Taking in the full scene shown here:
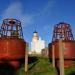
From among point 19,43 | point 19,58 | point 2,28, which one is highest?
point 2,28

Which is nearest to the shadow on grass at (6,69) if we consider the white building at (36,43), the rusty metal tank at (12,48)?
the rusty metal tank at (12,48)

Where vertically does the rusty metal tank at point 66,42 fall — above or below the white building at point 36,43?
below

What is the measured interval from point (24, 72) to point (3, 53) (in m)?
4.27

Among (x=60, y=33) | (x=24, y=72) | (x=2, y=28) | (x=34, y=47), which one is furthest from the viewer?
(x=34, y=47)

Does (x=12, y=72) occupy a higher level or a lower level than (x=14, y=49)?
lower

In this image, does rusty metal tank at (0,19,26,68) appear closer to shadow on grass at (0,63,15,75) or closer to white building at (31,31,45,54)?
shadow on grass at (0,63,15,75)

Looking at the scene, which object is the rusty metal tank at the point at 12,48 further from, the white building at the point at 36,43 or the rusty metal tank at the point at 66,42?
the white building at the point at 36,43

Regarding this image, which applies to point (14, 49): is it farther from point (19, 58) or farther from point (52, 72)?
point (52, 72)

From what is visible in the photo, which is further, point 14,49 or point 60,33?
point 60,33

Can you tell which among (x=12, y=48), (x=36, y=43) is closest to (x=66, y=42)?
(x=12, y=48)

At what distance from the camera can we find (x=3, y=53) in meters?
25.3

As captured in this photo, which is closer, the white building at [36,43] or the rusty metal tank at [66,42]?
the rusty metal tank at [66,42]

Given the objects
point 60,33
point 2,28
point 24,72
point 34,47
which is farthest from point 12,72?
point 34,47

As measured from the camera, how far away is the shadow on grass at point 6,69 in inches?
883
